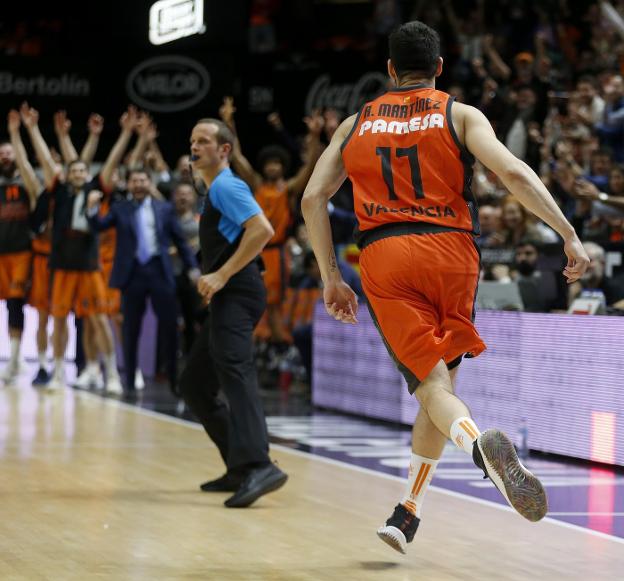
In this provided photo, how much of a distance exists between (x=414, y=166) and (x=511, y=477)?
3.70 feet

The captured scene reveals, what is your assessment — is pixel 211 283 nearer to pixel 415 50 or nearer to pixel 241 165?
pixel 415 50

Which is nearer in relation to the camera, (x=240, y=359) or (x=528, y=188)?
(x=528, y=188)

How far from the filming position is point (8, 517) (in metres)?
5.73

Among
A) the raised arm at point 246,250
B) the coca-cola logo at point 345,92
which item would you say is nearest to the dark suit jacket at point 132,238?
the raised arm at point 246,250

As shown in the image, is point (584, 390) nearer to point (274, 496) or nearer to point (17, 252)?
point (274, 496)

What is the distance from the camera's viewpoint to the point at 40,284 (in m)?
13.1

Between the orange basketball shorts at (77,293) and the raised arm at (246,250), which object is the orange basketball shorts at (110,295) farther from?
the raised arm at (246,250)

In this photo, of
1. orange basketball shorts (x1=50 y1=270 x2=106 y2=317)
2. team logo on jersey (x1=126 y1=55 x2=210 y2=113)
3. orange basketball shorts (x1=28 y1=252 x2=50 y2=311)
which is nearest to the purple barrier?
orange basketball shorts (x1=50 y1=270 x2=106 y2=317)

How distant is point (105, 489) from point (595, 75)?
34.6 ft

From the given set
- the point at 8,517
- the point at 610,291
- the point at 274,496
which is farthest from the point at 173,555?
the point at 610,291

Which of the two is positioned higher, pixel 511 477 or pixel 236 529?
pixel 511 477

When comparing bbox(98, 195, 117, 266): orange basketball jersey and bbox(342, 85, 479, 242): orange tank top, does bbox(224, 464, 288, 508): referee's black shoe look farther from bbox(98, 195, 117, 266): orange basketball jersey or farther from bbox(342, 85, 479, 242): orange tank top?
bbox(98, 195, 117, 266): orange basketball jersey

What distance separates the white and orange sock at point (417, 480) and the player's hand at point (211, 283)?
161 centimetres

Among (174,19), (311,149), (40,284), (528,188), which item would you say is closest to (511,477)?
(528,188)
